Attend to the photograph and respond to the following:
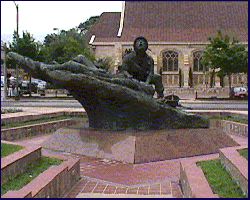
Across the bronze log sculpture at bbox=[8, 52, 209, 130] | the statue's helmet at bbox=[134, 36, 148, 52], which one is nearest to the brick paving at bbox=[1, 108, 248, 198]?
the bronze log sculpture at bbox=[8, 52, 209, 130]

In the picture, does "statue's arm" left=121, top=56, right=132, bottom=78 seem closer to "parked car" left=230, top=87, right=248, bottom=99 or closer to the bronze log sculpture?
the bronze log sculpture

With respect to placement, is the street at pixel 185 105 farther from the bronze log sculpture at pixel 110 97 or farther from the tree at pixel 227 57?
the bronze log sculpture at pixel 110 97

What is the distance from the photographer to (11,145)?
9.09 metres

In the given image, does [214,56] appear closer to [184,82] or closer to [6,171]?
[184,82]

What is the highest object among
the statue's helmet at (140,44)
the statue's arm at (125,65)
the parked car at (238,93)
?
the statue's helmet at (140,44)

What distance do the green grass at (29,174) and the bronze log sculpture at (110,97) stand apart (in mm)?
2128

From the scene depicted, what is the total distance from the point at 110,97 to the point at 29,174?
12.0 ft

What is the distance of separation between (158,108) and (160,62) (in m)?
43.8

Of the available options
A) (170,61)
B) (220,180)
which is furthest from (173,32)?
(220,180)

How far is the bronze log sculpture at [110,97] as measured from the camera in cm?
1029

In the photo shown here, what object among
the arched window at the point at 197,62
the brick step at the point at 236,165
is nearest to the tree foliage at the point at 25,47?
the arched window at the point at 197,62

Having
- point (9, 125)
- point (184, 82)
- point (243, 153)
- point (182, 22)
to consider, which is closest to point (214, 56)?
point (184, 82)

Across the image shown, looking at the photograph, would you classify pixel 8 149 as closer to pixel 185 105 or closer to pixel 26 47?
pixel 185 105

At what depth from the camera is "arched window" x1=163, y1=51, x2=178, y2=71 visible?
181ft
